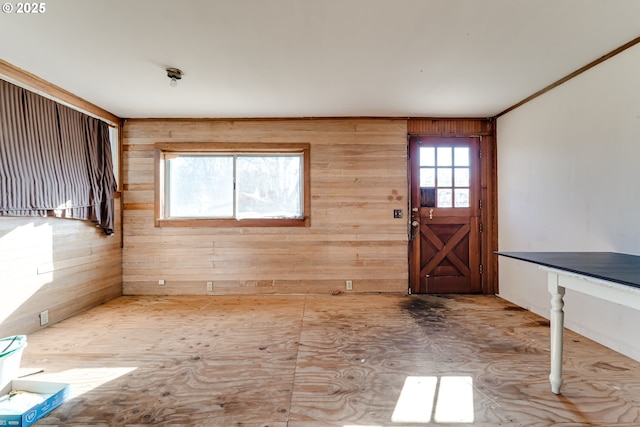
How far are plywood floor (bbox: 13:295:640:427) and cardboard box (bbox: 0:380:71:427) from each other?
62 millimetres

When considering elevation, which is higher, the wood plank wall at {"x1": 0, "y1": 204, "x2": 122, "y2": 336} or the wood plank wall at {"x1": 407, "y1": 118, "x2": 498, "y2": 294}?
the wood plank wall at {"x1": 407, "y1": 118, "x2": 498, "y2": 294}

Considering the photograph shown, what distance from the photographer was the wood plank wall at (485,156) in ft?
13.2

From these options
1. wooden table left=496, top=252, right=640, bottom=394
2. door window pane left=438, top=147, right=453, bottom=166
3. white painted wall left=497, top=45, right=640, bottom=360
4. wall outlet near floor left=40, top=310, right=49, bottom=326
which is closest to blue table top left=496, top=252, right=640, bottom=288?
wooden table left=496, top=252, right=640, bottom=394

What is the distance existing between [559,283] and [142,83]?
392 centimetres

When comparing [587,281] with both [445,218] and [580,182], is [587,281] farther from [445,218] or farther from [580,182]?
[445,218]

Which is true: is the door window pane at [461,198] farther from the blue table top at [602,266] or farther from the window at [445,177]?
the blue table top at [602,266]

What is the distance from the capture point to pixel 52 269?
3000 millimetres

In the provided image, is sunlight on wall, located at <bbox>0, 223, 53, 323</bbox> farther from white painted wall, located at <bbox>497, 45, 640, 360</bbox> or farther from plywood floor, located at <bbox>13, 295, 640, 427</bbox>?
white painted wall, located at <bbox>497, 45, 640, 360</bbox>

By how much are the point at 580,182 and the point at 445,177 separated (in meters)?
1.55

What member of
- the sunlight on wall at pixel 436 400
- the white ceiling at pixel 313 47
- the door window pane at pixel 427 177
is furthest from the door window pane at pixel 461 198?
the sunlight on wall at pixel 436 400

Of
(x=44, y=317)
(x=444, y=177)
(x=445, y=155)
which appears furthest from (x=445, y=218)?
(x=44, y=317)

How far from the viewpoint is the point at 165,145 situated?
157 inches

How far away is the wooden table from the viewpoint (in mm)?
1348

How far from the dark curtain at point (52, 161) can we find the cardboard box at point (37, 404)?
1.54 metres
